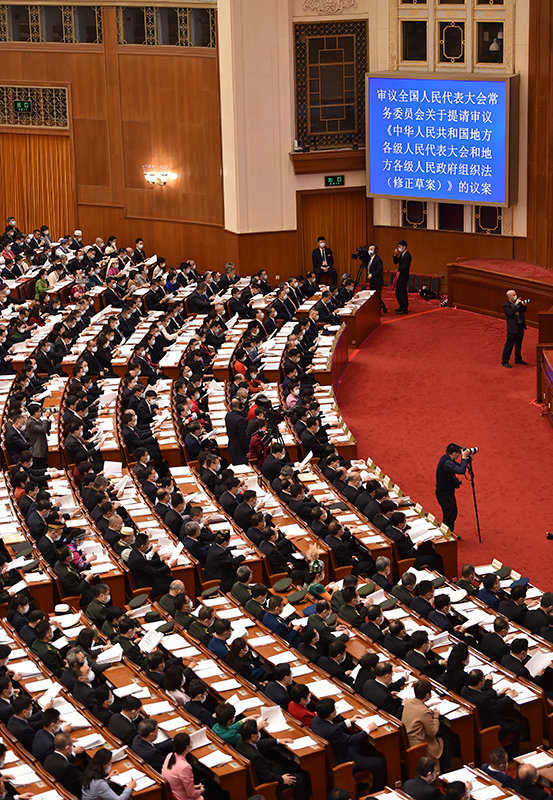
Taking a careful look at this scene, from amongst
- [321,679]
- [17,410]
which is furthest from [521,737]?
[17,410]

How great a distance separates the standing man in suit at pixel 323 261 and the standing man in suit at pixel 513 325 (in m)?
5.64

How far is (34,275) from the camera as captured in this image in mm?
23938

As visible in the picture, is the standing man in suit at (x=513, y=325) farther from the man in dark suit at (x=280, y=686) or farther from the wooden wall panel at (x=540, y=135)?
the man in dark suit at (x=280, y=686)

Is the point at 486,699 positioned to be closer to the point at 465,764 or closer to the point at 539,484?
the point at 465,764

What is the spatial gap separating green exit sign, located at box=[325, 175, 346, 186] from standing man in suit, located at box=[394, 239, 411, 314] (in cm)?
266

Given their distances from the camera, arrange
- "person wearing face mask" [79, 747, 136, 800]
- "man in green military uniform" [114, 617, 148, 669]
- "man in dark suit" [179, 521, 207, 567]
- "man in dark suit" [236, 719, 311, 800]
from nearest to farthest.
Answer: "person wearing face mask" [79, 747, 136, 800]
"man in dark suit" [236, 719, 311, 800]
"man in green military uniform" [114, 617, 148, 669]
"man in dark suit" [179, 521, 207, 567]

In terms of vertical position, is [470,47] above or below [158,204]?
above

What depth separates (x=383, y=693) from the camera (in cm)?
912

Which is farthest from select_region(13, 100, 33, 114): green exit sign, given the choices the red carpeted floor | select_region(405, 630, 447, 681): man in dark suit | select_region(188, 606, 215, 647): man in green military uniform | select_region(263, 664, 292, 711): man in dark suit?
select_region(263, 664, 292, 711): man in dark suit

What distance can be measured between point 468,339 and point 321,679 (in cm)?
1309

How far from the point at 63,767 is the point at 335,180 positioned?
19.1m

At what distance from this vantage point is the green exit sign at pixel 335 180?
83.4 ft

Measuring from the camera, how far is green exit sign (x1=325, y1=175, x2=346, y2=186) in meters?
25.4

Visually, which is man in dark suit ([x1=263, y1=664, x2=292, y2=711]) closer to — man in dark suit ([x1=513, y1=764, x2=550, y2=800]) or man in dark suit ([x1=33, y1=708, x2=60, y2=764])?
man in dark suit ([x1=33, y1=708, x2=60, y2=764])
